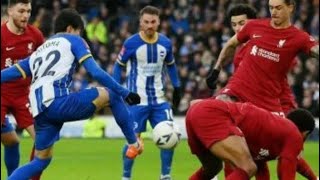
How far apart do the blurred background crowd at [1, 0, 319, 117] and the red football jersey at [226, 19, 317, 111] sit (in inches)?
481

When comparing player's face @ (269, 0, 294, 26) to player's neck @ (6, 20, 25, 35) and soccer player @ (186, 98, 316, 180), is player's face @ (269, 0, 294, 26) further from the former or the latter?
player's neck @ (6, 20, 25, 35)

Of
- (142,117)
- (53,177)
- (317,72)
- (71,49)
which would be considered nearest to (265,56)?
(71,49)

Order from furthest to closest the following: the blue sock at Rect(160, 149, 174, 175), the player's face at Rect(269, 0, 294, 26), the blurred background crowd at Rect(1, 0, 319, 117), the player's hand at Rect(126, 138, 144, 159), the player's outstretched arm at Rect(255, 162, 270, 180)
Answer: the blurred background crowd at Rect(1, 0, 319, 117)
the blue sock at Rect(160, 149, 174, 175)
the player's face at Rect(269, 0, 294, 26)
the player's hand at Rect(126, 138, 144, 159)
the player's outstretched arm at Rect(255, 162, 270, 180)

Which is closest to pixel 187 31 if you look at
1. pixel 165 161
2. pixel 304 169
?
pixel 165 161

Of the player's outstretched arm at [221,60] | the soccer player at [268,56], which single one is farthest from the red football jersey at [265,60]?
the player's outstretched arm at [221,60]

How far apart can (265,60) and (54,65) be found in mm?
2399

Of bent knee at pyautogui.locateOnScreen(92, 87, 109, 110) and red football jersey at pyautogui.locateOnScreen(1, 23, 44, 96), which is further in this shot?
red football jersey at pyautogui.locateOnScreen(1, 23, 44, 96)

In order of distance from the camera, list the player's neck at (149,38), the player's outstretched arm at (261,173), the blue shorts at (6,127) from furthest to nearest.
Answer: the player's neck at (149,38), the blue shorts at (6,127), the player's outstretched arm at (261,173)

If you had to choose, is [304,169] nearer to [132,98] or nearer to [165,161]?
[132,98]

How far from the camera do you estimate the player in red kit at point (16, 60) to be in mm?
11906

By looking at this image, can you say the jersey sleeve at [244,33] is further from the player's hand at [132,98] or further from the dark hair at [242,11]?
the player's hand at [132,98]

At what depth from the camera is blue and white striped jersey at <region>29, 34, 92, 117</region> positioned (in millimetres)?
9742

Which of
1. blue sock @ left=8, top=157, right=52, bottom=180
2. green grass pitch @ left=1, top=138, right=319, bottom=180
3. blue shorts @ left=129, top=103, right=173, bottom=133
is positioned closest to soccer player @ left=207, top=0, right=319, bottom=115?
blue sock @ left=8, top=157, right=52, bottom=180

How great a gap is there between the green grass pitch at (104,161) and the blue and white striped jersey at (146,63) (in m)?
1.24
